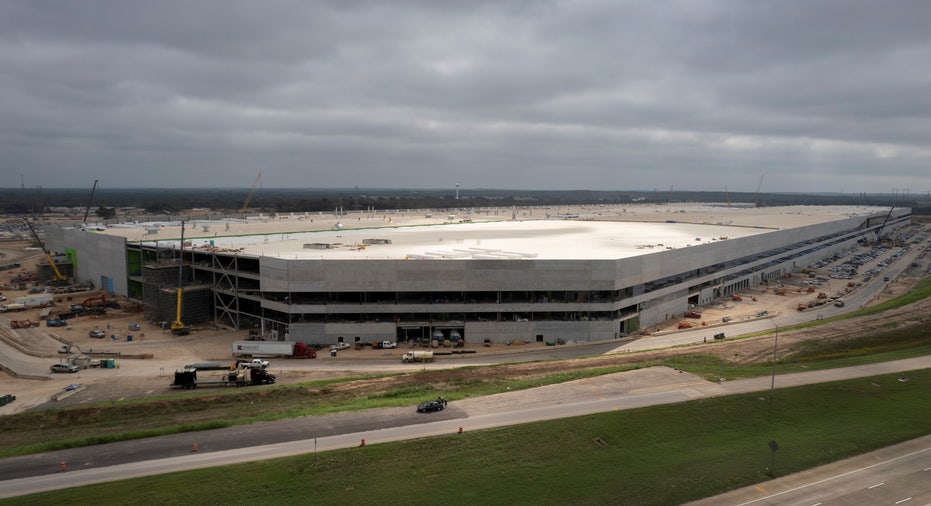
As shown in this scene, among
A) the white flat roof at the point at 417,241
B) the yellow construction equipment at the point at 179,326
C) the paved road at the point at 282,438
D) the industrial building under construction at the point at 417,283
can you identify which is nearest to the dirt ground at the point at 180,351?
the yellow construction equipment at the point at 179,326

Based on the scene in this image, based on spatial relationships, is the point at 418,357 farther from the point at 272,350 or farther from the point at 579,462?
the point at 579,462

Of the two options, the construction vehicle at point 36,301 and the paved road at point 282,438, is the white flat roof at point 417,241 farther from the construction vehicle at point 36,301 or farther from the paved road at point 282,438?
the paved road at point 282,438

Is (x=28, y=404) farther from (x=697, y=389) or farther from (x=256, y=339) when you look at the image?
(x=697, y=389)

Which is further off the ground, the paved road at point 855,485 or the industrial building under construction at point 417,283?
the industrial building under construction at point 417,283

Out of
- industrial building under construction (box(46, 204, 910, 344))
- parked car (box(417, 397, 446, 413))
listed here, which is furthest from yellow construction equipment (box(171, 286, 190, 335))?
parked car (box(417, 397, 446, 413))

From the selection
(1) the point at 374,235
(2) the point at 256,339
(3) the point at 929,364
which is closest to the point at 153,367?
(2) the point at 256,339

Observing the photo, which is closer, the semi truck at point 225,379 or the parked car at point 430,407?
the parked car at point 430,407
